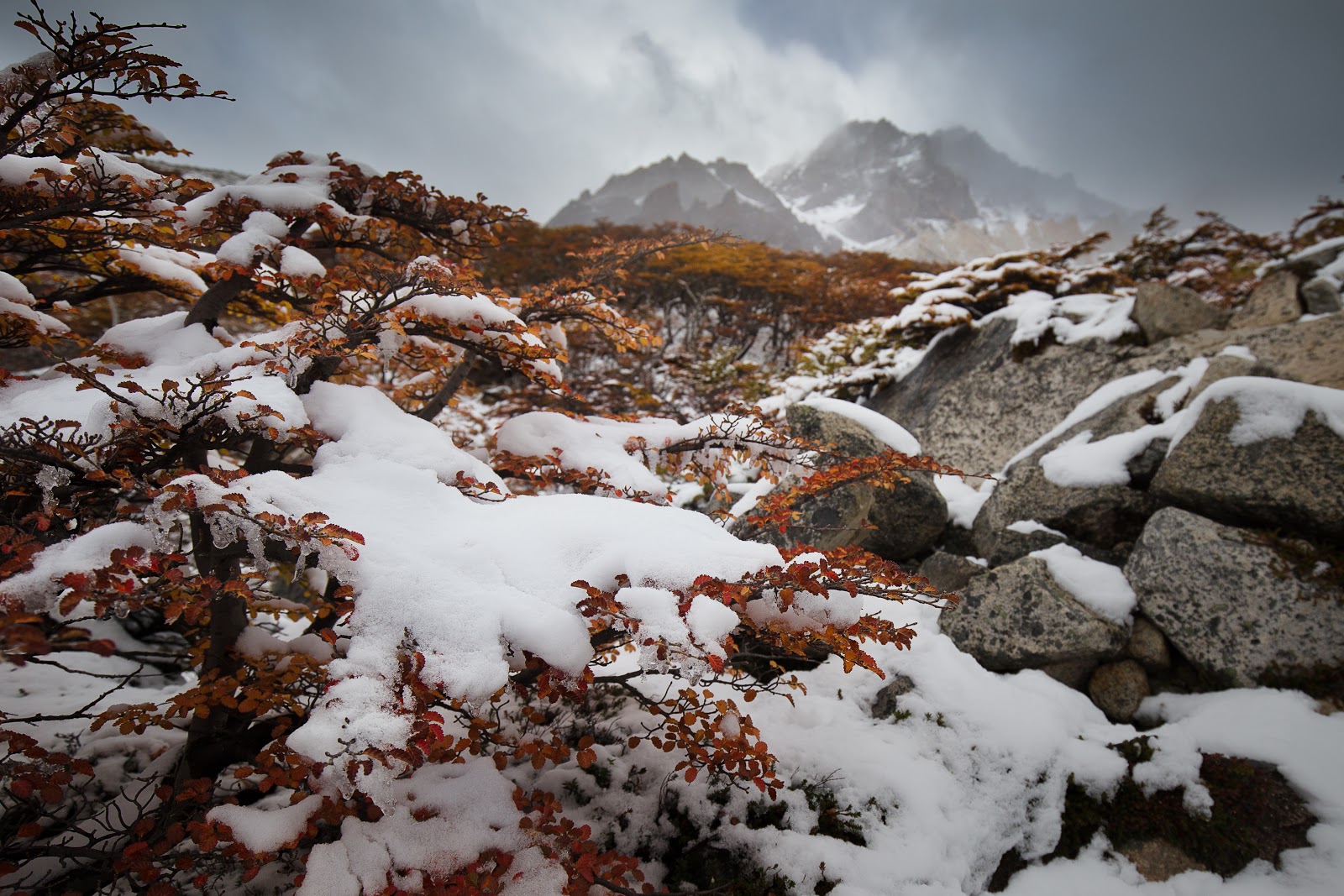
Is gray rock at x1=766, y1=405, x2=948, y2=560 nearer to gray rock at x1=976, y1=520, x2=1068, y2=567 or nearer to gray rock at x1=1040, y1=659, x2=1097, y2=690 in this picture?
gray rock at x1=976, y1=520, x2=1068, y2=567

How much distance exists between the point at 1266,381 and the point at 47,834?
8302 mm

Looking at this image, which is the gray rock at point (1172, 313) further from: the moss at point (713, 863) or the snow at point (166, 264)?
the snow at point (166, 264)

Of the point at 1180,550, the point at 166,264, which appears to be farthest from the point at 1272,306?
the point at 166,264

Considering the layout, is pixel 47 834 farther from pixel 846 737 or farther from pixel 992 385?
pixel 992 385

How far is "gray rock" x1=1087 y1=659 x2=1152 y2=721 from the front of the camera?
138 inches

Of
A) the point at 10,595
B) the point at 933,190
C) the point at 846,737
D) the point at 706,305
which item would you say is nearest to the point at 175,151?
the point at 10,595

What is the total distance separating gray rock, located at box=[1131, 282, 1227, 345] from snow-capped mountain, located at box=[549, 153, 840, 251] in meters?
43.6

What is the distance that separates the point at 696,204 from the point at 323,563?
7040cm

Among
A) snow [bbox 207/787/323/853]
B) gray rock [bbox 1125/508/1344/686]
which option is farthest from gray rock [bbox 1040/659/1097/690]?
snow [bbox 207/787/323/853]

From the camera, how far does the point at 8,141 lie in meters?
2.35

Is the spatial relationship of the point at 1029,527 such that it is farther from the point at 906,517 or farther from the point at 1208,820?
the point at 1208,820

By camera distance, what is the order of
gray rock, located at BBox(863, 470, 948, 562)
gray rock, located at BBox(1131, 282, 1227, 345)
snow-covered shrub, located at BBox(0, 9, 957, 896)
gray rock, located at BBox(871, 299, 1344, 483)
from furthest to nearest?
gray rock, located at BBox(1131, 282, 1227, 345) < gray rock, located at BBox(863, 470, 948, 562) < gray rock, located at BBox(871, 299, 1344, 483) < snow-covered shrub, located at BBox(0, 9, 957, 896)

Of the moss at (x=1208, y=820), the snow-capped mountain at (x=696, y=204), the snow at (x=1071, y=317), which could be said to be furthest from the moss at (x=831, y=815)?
the snow-capped mountain at (x=696, y=204)

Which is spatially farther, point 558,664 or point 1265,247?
point 1265,247
